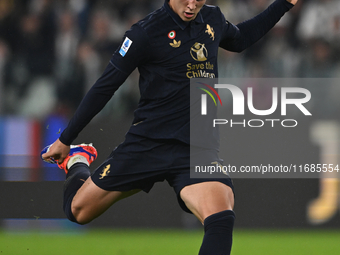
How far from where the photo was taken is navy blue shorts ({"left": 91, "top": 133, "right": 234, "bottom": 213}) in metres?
2.67

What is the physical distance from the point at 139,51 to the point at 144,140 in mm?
492

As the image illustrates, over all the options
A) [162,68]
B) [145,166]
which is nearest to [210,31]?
[162,68]

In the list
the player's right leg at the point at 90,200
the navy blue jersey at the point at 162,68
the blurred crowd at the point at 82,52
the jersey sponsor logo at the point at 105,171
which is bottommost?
the player's right leg at the point at 90,200

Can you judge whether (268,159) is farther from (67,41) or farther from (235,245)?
(67,41)

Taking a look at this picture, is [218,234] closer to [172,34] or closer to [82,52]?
[172,34]

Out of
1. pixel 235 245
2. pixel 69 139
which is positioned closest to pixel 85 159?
pixel 69 139

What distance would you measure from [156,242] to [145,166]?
1.81 m

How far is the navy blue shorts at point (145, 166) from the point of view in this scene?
2.67m

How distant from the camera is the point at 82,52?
477 centimetres

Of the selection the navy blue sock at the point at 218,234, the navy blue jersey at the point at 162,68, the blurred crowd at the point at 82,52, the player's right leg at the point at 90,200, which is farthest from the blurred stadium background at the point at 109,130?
the navy blue sock at the point at 218,234

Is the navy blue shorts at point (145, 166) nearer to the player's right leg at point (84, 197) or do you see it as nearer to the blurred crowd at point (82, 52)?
the player's right leg at point (84, 197)

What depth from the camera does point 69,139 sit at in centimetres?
281

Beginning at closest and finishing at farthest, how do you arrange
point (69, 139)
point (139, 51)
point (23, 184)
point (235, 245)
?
point (139, 51)
point (69, 139)
point (235, 245)
point (23, 184)

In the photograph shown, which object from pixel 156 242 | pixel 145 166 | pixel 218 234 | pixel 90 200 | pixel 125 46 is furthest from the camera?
pixel 156 242
